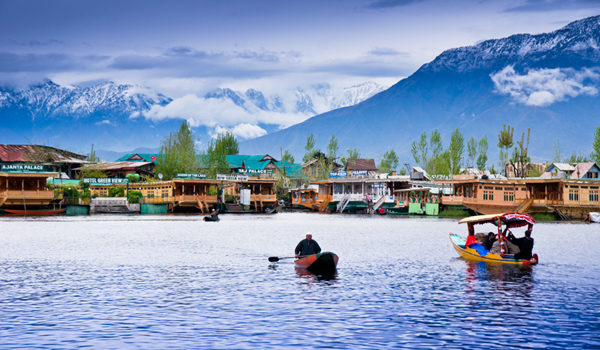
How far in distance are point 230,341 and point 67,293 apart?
391 inches

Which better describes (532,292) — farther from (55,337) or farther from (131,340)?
(55,337)

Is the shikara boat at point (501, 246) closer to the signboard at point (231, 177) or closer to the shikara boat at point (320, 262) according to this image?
the shikara boat at point (320, 262)

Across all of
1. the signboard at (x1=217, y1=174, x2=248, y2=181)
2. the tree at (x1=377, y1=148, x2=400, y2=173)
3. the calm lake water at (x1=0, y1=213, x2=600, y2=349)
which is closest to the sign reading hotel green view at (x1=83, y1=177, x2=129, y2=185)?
the signboard at (x1=217, y1=174, x2=248, y2=181)

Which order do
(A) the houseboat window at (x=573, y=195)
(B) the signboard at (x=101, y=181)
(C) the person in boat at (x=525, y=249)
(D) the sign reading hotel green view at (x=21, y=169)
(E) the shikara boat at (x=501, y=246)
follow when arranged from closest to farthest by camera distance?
(C) the person in boat at (x=525, y=249) < (E) the shikara boat at (x=501, y=246) < (A) the houseboat window at (x=573, y=195) < (D) the sign reading hotel green view at (x=21, y=169) < (B) the signboard at (x=101, y=181)

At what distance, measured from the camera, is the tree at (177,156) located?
11418 centimetres

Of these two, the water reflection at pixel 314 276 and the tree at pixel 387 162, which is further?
the tree at pixel 387 162

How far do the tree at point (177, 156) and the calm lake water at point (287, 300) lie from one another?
74963 mm

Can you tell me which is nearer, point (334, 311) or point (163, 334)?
point (163, 334)

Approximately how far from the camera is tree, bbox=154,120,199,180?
4495 inches

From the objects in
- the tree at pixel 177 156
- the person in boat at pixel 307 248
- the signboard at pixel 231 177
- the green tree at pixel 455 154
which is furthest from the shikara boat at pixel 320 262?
the green tree at pixel 455 154

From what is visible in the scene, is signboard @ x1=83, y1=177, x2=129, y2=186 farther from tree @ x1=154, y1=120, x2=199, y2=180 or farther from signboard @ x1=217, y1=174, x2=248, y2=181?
signboard @ x1=217, y1=174, x2=248, y2=181

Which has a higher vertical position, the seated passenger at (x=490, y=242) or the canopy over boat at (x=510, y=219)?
the canopy over boat at (x=510, y=219)

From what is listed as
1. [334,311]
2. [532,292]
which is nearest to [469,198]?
[532,292]

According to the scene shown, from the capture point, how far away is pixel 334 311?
19.7m
